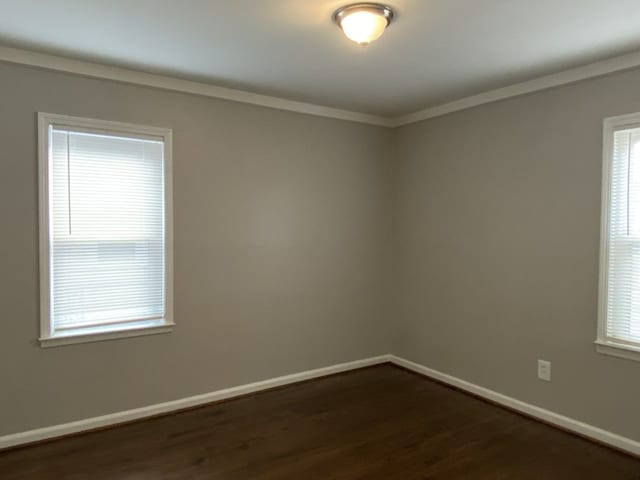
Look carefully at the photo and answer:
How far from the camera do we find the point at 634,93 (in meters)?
Answer: 2.69

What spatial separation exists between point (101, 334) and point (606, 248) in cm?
333

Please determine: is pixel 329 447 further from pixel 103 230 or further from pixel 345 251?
pixel 103 230

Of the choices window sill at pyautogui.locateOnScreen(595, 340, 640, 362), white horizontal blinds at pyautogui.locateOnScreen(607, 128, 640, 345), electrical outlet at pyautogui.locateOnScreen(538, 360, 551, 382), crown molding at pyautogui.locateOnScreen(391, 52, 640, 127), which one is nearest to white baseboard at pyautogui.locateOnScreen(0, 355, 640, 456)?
electrical outlet at pyautogui.locateOnScreen(538, 360, 551, 382)

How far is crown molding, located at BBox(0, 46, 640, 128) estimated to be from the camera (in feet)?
8.93

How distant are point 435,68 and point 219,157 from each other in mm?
1690

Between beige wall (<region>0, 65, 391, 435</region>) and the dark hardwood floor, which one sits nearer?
the dark hardwood floor

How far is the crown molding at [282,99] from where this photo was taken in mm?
2721

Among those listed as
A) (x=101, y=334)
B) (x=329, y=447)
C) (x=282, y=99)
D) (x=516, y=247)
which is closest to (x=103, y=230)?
(x=101, y=334)

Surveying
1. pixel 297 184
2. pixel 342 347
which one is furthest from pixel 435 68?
pixel 342 347

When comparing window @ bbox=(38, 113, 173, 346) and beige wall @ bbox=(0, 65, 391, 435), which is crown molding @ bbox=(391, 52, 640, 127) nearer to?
beige wall @ bbox=(0, 65, 391, 435)

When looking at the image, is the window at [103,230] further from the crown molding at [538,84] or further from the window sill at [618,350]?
the window sill at [618,350]

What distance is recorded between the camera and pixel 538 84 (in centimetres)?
314

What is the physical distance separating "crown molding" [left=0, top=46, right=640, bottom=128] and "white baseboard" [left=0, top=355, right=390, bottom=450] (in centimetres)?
228

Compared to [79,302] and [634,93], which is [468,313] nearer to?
[634,93]
